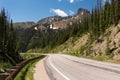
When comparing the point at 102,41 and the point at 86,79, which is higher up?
the point at 102,41

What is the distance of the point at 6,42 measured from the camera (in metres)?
72.8

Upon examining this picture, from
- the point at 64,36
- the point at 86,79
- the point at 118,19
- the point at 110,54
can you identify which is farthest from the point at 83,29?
the point at 86,79

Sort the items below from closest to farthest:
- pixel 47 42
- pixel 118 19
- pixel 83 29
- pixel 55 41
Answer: pixel 118 19, pixel 83 29, pixel 55 41, pixel 47 42

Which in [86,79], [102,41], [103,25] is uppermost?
[103,25]

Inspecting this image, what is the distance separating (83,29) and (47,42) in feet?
204

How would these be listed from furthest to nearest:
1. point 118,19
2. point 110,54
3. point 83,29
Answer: point 83,29
point 118,19
point 110,54

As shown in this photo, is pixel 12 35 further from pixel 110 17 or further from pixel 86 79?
pixel 86 79

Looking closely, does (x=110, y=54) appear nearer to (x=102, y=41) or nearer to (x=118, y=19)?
(x=102, y=41)

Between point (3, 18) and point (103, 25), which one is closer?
point (3, 18)

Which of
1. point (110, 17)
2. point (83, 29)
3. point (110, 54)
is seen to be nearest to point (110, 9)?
point (110, 17)

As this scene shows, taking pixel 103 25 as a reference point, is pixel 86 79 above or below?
below

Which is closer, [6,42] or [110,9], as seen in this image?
[6,42]

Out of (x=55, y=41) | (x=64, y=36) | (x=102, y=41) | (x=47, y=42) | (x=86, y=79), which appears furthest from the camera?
(x=47, y=42)

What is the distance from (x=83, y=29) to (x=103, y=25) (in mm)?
51778
